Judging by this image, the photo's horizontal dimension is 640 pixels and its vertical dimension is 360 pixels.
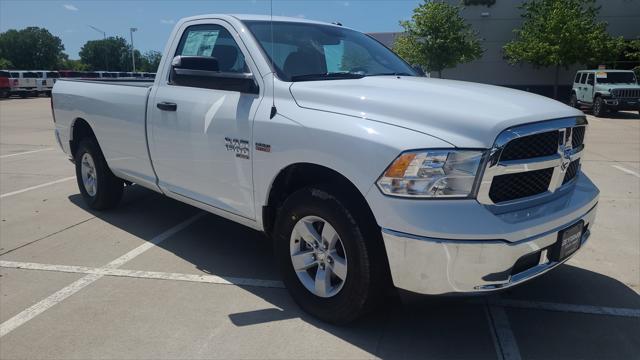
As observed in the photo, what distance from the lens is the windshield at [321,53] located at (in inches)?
145

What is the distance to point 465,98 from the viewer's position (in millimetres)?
2994

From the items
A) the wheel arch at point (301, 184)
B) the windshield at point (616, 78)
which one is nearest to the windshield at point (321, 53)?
the wheel arch at point (301, 184)

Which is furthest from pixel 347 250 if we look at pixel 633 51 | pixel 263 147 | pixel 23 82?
pixel 23 82

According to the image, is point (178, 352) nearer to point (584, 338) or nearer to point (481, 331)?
point (481, 331)

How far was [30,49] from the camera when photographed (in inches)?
3684

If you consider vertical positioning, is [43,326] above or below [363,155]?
below

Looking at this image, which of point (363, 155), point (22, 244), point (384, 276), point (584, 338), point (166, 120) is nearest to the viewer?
point (363, 155)

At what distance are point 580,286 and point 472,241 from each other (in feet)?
6.40

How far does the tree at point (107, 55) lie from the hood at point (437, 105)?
97704mm

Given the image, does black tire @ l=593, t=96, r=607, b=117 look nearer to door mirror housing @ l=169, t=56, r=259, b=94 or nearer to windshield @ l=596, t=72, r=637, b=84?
windshield @ l=596, t=72, r=637, b=84

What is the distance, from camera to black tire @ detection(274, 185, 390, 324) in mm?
2871

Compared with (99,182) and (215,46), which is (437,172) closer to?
(215,46)

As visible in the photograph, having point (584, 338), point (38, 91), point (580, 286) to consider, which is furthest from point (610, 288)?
point (38, 91)

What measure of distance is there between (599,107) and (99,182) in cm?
2161
